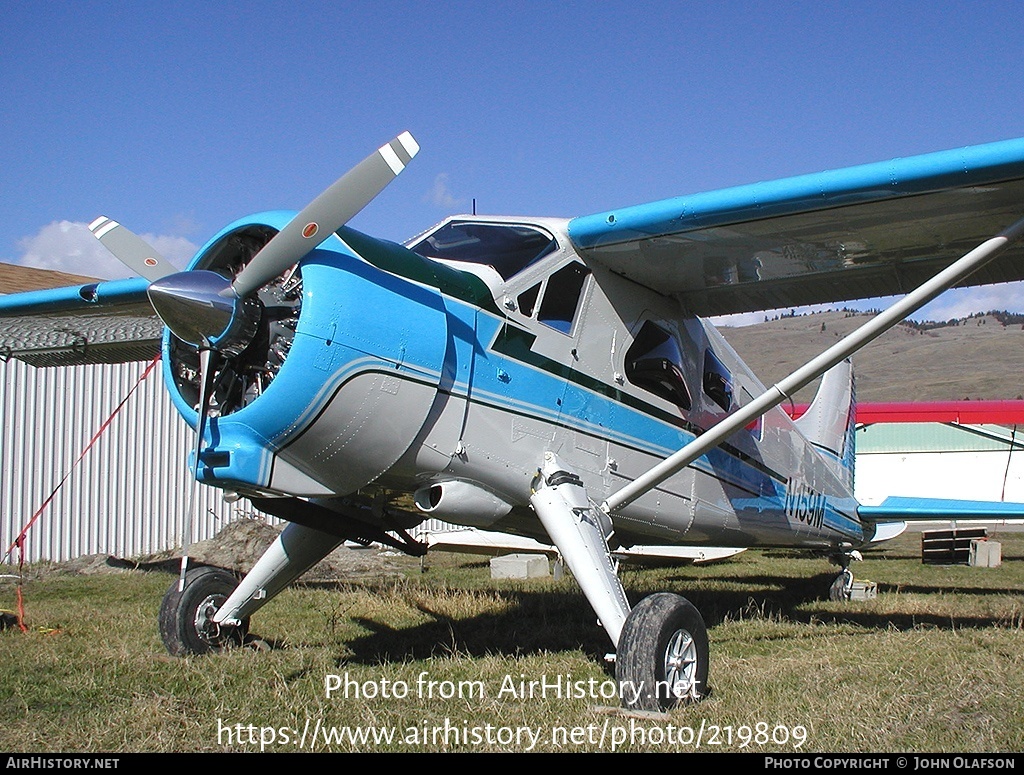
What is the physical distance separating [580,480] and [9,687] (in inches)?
141

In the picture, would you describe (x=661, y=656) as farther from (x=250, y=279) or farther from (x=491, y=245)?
(x=250, y=279)

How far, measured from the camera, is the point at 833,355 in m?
5.49

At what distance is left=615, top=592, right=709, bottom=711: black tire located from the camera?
4578mm

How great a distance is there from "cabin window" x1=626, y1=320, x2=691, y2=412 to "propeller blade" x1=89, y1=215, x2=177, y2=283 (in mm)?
3173

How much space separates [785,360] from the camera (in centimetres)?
10969

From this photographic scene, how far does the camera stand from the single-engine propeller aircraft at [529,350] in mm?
4500

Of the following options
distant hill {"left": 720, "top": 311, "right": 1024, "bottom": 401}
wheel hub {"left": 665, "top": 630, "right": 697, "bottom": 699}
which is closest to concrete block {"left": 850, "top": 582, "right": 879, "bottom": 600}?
wheel hub {"left": 665, "top": 630, "right": 697, "bottom": 699}

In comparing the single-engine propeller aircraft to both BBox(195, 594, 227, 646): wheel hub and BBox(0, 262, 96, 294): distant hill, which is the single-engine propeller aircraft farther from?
BBox(0, 262, 96, 294): distant hill

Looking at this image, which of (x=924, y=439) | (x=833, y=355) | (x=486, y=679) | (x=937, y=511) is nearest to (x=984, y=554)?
(x=937, y=511)

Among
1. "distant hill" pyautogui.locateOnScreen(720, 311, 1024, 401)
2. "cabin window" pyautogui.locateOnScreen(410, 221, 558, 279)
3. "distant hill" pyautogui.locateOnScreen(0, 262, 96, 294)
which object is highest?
"distant hill" pyautogui.locateOnScreen(720, 311, 1024, 401)

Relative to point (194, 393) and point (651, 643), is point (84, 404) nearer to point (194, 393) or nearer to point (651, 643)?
point (194, 393)

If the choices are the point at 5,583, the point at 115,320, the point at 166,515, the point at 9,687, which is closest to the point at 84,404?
the point at 166,515

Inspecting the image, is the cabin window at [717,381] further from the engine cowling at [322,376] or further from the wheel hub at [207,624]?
the wheel hub at [207,624]
